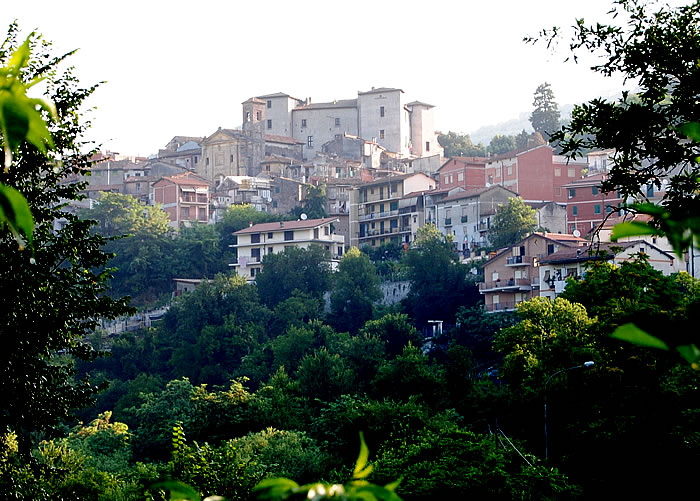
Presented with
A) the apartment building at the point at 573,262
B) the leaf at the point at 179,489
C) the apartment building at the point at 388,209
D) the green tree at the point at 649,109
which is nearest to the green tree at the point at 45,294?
the green tree at the point at 649,109

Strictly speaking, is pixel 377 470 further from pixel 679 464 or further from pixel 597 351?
pixel 597 351

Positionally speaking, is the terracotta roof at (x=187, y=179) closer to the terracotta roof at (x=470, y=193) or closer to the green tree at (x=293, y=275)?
the green tree at (x=293, y=275)

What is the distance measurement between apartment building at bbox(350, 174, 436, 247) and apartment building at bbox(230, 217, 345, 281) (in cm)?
381

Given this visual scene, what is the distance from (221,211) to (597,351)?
2429 inches

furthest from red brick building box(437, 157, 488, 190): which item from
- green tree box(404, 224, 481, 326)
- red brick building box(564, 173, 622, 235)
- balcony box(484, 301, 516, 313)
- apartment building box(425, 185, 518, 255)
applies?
balcony box(484, 301, 516, 313)

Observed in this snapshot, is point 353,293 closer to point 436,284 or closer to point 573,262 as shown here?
point 436,284

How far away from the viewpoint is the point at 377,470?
29.2 m

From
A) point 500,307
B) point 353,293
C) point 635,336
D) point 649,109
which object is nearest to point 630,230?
point 635,336

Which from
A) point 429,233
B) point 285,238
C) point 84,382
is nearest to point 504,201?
point 429,233

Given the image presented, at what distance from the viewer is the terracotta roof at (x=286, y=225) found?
263 ft

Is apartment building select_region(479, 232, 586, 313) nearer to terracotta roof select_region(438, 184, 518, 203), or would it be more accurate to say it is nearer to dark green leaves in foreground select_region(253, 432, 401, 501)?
terracotta roof select_region(438, 184, 518, 203)

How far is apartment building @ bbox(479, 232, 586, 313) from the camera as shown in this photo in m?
60.9

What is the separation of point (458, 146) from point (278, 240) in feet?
138

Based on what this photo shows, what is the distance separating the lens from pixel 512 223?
6938 centimetres
